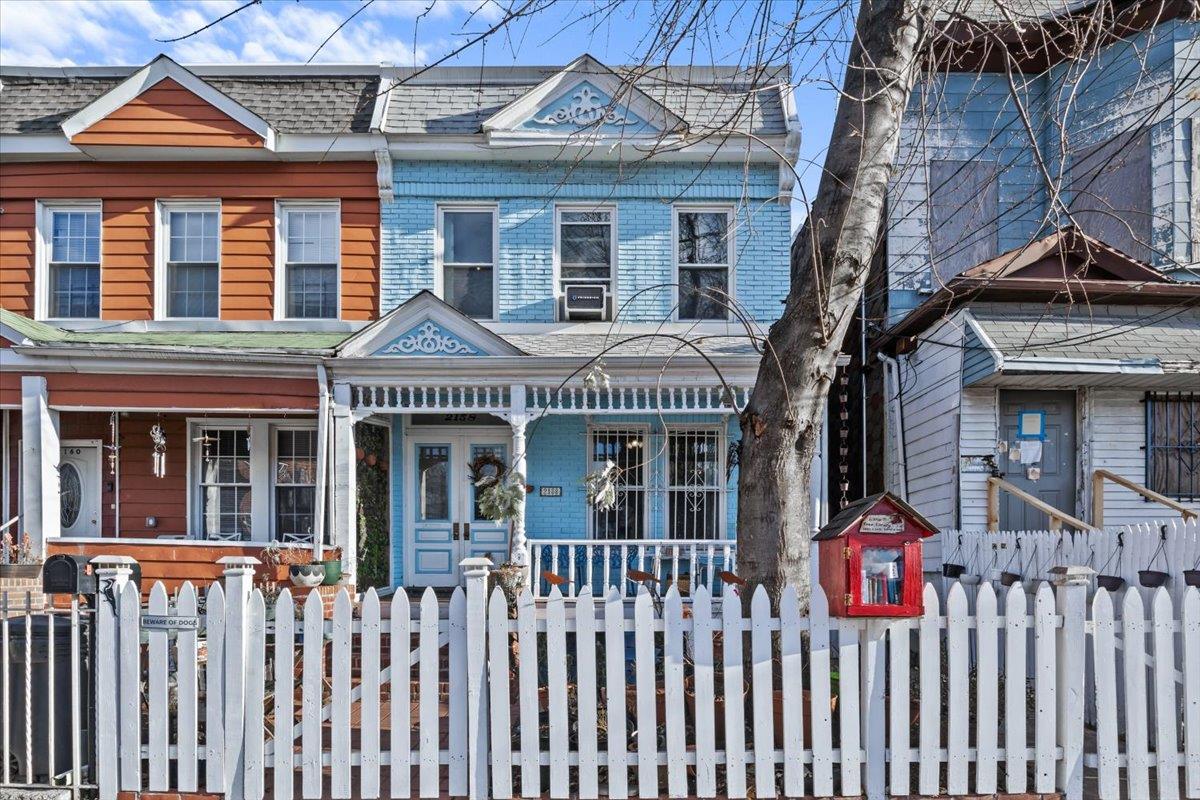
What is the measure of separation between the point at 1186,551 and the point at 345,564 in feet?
26.6

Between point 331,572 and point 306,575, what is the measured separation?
0.93 feet

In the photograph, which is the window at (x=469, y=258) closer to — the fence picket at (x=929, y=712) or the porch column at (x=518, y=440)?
the porch column at (x=518, y=440)

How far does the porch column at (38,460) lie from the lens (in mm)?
9500

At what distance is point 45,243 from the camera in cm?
1108

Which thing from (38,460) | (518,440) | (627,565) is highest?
(518,440)

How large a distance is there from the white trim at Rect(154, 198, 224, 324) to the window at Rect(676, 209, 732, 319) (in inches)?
245

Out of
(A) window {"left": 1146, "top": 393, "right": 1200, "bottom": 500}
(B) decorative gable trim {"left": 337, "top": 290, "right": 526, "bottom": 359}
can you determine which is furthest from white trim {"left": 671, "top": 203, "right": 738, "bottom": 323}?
(A) window {"left": 1146, "top": 393, "right": 1200, "bottom": 500}

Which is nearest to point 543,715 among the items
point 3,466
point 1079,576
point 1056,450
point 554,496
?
point 1079,576

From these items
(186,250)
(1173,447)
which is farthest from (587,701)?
(186,250)

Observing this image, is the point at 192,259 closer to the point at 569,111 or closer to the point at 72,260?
the point at 72,260

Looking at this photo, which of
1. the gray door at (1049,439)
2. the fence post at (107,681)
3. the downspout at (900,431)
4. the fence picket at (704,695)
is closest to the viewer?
the fence picket at (704,695)

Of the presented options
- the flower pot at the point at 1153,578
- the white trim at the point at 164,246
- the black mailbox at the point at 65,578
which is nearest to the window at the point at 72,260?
the white trim at the point at 164,246

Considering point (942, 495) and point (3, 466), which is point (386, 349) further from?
point (942, 495)

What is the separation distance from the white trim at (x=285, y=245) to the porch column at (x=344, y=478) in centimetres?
184
